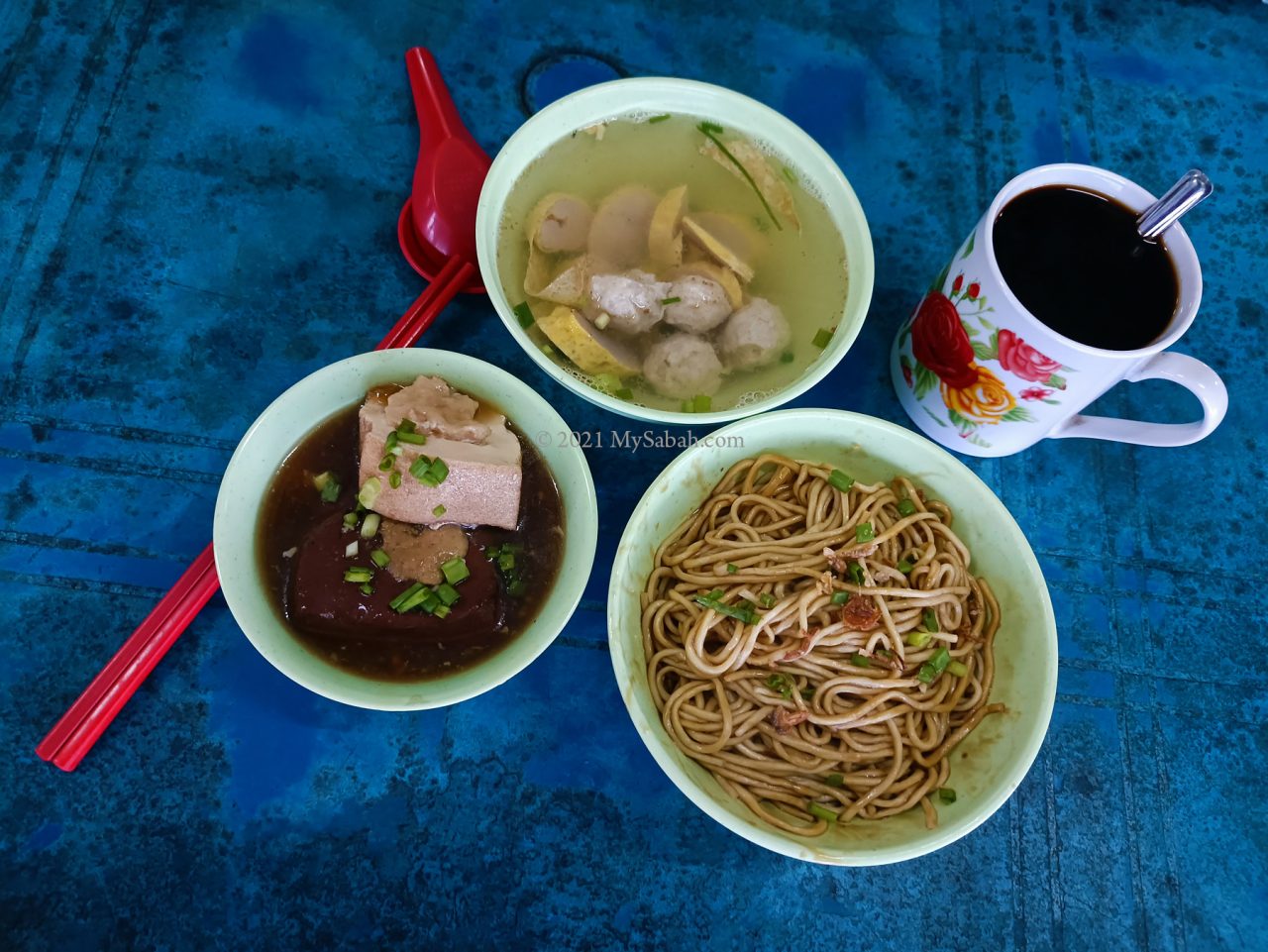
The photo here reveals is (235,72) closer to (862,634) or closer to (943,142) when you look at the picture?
(943,142)

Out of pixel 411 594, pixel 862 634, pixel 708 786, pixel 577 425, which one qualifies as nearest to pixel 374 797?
pixel 411 594

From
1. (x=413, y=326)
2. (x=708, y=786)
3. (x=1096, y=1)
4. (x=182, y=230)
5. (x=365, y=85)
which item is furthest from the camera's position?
(x=1096, y=1)

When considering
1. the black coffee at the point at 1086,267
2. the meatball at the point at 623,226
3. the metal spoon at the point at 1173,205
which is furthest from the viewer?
the meatball at the point at 623,226

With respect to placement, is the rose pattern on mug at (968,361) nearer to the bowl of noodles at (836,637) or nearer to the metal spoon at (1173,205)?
the bowl of noodles at (836,637)

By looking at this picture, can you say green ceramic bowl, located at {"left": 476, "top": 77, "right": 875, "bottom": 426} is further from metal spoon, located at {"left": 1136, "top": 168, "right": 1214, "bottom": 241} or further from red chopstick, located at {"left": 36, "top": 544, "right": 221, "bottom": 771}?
red chopstick, located at {"left": 36, "top": 544, "right": 221, "bottom": 771}

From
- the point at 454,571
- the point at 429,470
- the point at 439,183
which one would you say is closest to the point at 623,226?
the point at 439,183

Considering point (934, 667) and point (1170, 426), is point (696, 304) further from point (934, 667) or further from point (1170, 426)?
point (1170, 426)

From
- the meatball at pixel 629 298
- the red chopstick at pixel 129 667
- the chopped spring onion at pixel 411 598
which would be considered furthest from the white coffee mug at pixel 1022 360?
the red chopstick at pixel 129 667
